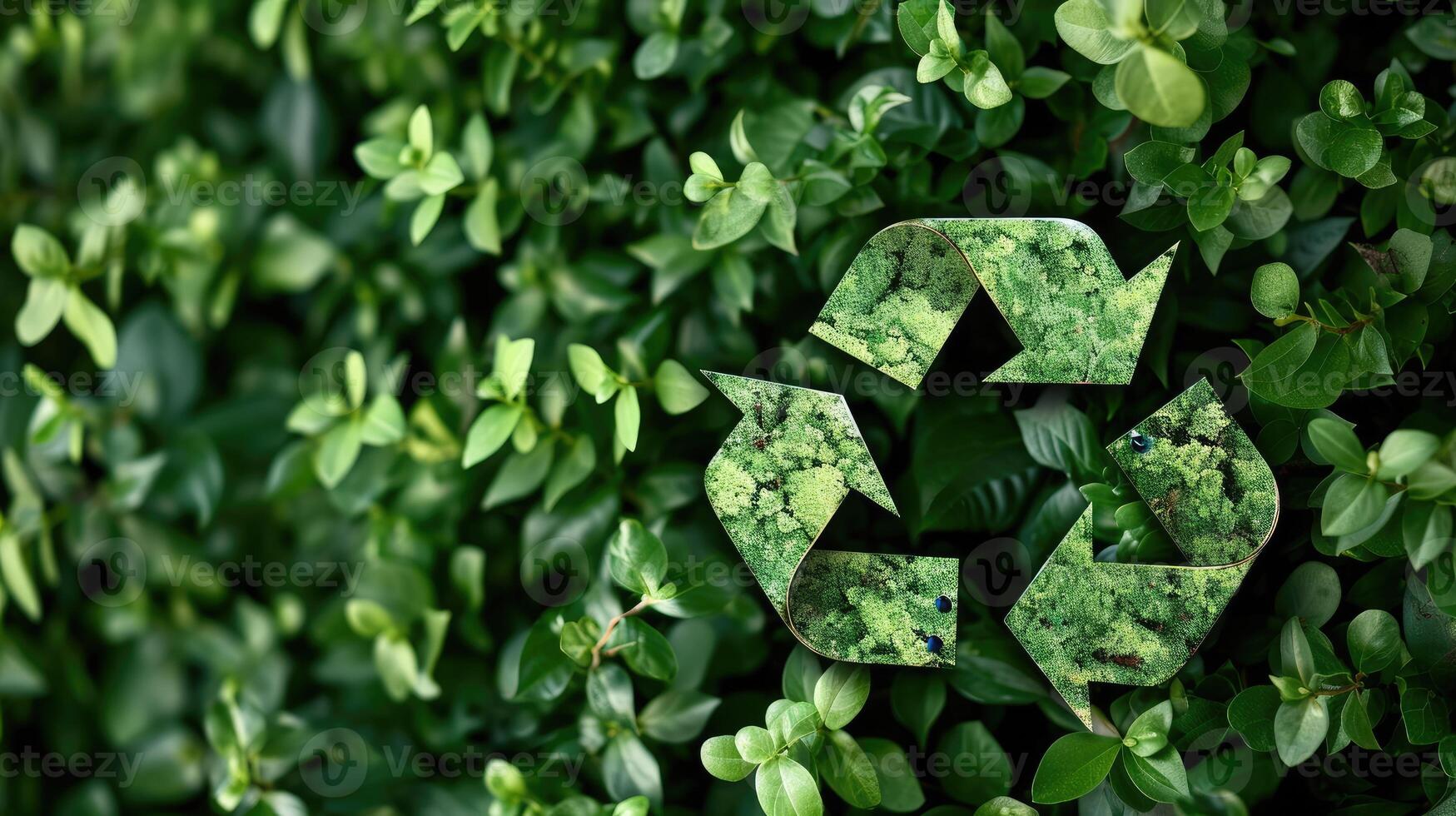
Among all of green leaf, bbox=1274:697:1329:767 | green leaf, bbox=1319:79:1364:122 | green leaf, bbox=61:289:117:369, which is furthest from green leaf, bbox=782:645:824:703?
green leaf, bbox=61:289:117:369

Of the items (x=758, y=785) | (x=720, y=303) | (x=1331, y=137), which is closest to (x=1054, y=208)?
(x=1331, y=137)

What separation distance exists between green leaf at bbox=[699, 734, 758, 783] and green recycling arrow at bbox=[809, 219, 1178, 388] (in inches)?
11.9

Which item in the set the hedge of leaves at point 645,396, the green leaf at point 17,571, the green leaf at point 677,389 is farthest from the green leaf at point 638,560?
the green leaf at point 17,571

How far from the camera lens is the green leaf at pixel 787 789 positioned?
646mm

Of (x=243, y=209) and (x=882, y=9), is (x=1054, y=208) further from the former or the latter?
(x=243, y=209)

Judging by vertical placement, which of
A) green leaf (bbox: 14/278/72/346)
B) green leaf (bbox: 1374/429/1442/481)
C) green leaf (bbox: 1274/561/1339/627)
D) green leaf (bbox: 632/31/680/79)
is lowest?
green leaf (bbox: 14/278/72/346)

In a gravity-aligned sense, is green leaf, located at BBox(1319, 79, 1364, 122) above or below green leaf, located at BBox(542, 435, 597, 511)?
above

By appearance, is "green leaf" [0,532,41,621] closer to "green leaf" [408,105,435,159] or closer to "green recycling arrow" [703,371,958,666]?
"green leaf" [408,105,435,159]

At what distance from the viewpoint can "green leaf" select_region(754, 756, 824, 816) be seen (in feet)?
2.12

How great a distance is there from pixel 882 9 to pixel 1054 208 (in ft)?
A: 0.73

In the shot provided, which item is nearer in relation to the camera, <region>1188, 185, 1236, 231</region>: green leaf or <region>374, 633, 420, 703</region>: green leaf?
<region>1188, 185, 1236, 231</region>: green leaf

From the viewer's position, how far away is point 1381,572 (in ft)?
2.15

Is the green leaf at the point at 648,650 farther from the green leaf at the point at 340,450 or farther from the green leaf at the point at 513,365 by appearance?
the green leaf at the point at 340,450

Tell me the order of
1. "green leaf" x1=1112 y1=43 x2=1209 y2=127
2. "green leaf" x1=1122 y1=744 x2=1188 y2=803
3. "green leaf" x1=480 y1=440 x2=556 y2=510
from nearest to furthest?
1. "green leaf" x1=1112 y1=43 x2=1209 y2=127
2. "green leaf" x1=1122 y1=744 x2=1188 y2=803
3. "green leaf" x1=480 y1=440 x2=556 y2=510
